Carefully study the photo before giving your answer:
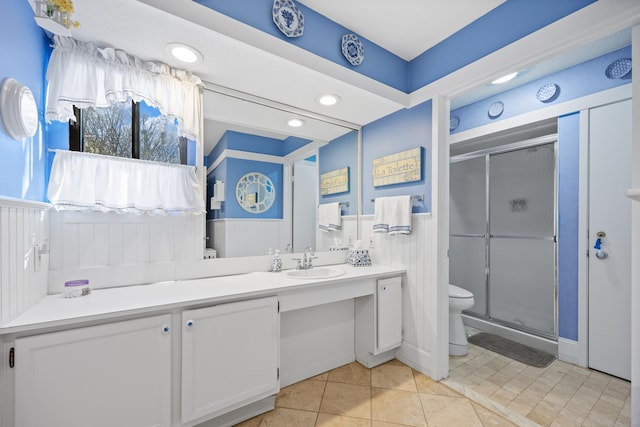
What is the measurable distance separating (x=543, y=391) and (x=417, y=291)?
3.39 ft

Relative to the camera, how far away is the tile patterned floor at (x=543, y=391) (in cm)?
165

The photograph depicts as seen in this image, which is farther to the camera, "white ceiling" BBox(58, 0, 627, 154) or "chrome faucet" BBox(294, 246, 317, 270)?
"chrome faucet" BBox(294, 246, 317, 270)

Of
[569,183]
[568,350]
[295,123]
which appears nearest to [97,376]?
[295,123]

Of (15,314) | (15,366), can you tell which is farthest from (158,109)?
(15,366)

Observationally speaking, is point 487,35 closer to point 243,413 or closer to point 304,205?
point 304,205

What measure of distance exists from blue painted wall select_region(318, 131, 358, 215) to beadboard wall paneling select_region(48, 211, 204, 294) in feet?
4.29

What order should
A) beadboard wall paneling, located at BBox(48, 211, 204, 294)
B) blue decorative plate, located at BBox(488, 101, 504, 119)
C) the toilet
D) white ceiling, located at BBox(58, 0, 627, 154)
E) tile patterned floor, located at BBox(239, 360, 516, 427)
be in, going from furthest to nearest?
blue decorative plate, located at BBox(488, 101, 504, 119) → the toilet → tile patterned floor, located at BBox(239, 360, 516, 427) → beadboard wall paneling, located at BBox(48, 211, 204, 294) → white ceiling, located at BBox(58, 0, 627, 154)

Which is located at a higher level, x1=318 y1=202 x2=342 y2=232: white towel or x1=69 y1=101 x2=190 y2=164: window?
x1=69 y1=101 x2=190 y2=164: window

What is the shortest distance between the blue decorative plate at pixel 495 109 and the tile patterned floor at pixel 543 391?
2.31 meters

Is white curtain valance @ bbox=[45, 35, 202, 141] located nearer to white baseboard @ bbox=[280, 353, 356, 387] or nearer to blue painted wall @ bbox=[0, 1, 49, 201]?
blue painted wall @ bbox=[0, 1, 49, 201]

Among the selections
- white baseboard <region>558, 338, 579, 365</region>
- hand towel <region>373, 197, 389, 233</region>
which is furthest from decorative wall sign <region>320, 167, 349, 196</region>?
white baseboard <region>558, 338, 579, 365</region>

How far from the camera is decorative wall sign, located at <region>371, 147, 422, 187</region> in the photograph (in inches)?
87.2

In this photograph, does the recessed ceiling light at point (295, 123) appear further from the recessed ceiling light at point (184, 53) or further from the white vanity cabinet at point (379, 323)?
the white vanity cabinet at point (379, 323)

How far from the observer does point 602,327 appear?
209cm
